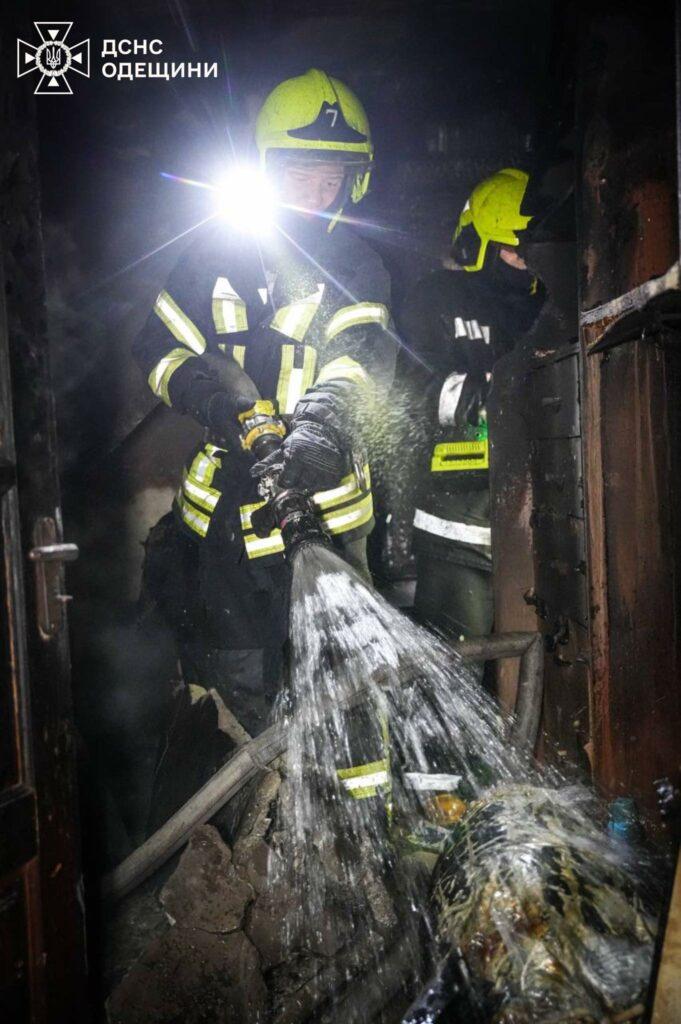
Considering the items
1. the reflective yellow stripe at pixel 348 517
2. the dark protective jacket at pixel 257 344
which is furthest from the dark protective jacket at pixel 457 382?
the reflective yellow stripe at pixel 348 517

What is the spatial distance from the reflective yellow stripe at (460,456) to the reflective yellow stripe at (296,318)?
122cm

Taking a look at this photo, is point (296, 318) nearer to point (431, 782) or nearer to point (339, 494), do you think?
point (339, 494)

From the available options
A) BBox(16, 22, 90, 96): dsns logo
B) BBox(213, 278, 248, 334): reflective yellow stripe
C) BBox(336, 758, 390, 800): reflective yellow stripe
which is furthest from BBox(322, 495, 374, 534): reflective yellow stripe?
BBox(16, 22, 90, 96): dsns logo

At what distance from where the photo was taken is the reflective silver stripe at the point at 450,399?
4293mm

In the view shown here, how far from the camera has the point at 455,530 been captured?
169 inches

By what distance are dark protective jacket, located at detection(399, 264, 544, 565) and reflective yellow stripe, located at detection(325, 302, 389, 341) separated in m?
0.76

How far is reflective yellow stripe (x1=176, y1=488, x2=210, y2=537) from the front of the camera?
4.02 meters

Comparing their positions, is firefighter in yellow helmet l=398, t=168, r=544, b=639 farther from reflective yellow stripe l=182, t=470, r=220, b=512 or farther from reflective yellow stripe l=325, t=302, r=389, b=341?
reflective yellow stripe l=182, t=470, r=220, b=512

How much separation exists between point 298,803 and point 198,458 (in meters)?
2.19

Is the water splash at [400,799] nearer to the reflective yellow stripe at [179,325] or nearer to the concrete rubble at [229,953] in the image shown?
the concrete rubble at [229,953]

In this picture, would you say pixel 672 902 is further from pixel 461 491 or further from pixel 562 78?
pixel 562 78

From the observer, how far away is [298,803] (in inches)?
122

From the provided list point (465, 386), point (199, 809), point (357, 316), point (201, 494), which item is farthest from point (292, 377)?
point (199, 809)

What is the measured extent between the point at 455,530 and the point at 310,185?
8.04 ft
